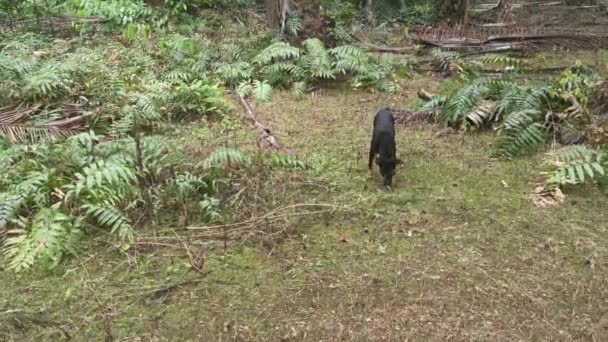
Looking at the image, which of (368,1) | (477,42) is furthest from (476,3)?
(477,42)

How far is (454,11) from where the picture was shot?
1227cm

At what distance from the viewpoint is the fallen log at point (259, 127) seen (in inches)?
243

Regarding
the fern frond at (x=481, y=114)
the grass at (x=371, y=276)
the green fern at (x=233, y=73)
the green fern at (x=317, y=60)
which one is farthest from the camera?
the green fern at (x=233, y=73)

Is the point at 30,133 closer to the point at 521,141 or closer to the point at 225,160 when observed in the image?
the point at 225,160

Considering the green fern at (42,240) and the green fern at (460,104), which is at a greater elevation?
the green fern at (460,104)

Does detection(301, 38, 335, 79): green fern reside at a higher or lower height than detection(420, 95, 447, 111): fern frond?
higher

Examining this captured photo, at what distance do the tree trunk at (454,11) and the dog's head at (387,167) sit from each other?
8.35m

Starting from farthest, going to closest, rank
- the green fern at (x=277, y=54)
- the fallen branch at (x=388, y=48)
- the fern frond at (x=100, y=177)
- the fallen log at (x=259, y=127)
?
the fallen branch at (x=388, y=48) → the green fern at (x=277, y=54) → the fallen log at (x=259, y=127) → the fern frond at (x=100, y=177)

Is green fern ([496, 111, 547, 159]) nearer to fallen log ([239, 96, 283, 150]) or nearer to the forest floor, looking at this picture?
the forest floor

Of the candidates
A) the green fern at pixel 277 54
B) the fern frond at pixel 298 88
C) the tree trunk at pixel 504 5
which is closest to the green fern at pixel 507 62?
the fern frond at pixel 298 88

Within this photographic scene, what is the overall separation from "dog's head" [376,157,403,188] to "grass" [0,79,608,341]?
0.11 meters

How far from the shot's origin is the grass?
335cm

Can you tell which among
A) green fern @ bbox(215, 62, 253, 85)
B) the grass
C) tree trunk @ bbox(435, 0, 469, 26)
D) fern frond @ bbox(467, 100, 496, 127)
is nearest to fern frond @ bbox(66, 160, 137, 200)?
the grass

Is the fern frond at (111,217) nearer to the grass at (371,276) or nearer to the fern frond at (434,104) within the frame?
the grass at (371,276)
